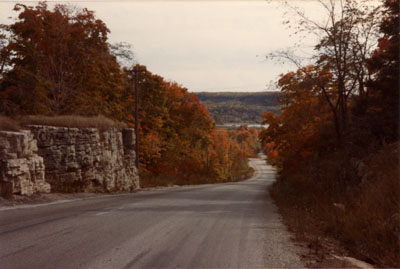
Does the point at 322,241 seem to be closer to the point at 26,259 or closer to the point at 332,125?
the point at 26,259

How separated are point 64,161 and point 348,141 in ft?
44.5

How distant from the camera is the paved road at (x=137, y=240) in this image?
569 cm

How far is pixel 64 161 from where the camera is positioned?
1634cm

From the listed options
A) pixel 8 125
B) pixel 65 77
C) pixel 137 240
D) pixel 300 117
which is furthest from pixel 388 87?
pixel 65 77

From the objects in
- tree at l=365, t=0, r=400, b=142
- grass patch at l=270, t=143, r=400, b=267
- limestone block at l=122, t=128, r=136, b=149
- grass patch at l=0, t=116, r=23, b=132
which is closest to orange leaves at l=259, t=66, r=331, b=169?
tree at l=365, t=0, r=400, b=142

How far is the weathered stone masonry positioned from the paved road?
9.43 feet

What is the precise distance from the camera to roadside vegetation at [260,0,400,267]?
762 centimetres

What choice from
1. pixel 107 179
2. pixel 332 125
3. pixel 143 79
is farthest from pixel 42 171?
pixel 143 79

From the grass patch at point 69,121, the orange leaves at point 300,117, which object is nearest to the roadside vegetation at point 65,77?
the grass patch at point 69,121

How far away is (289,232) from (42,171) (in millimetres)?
10540

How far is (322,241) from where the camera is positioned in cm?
785

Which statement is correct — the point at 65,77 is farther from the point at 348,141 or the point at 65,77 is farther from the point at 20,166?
the point at 348,141

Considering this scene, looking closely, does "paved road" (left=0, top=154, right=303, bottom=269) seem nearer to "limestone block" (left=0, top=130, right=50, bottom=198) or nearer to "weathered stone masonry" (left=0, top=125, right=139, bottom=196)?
"limestone block" (left=0, top=130, right=50, bottom=198)

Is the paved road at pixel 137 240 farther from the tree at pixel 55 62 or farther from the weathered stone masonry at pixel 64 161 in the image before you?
the tree at pixel 55 62
